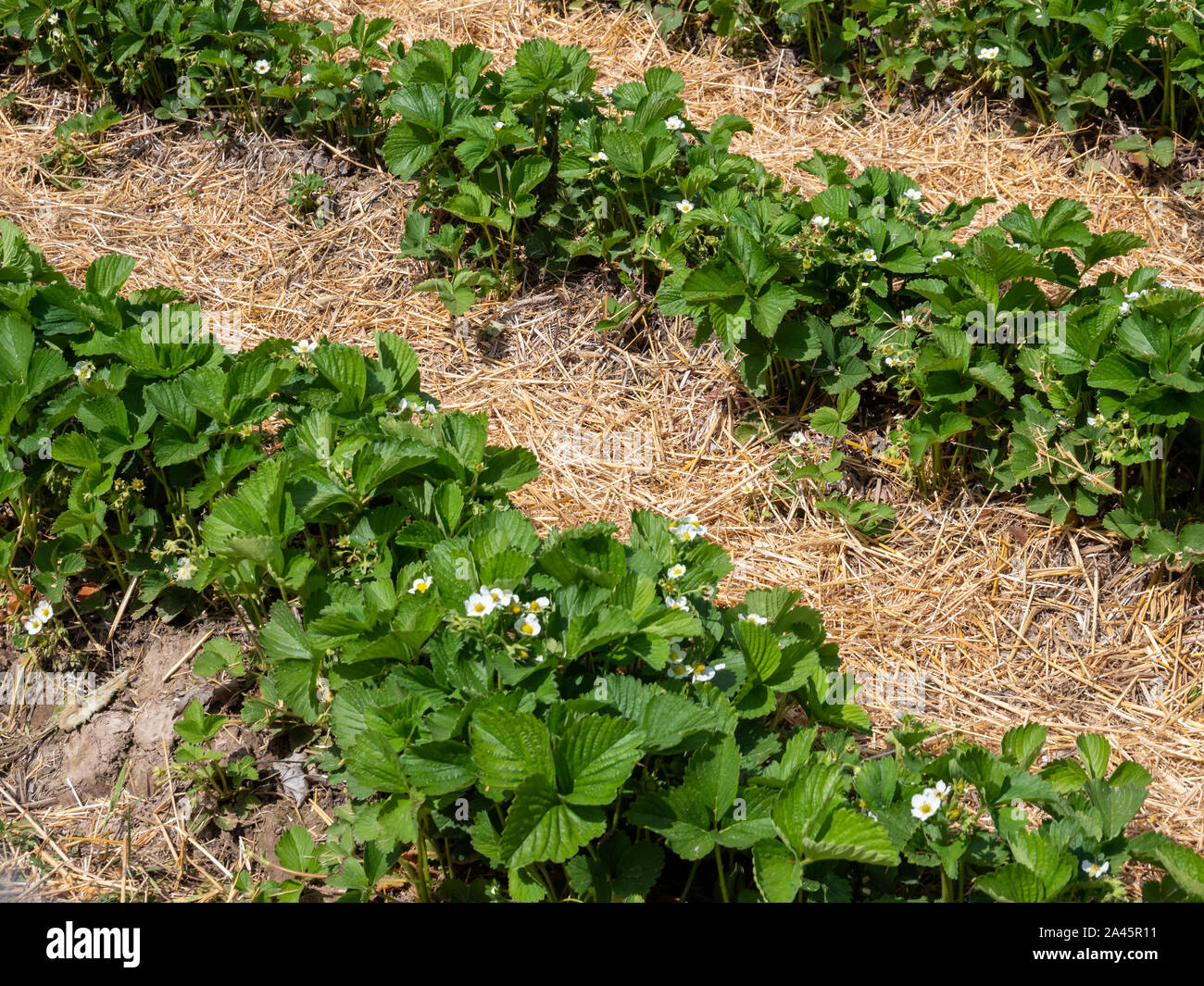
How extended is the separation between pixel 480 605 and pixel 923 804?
34.3 inches

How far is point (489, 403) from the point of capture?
3.45 metres

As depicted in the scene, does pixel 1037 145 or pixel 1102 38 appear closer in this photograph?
pixel 1102 38

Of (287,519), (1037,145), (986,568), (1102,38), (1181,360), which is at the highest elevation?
(1102,38)

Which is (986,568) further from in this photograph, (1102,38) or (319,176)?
(319,176)

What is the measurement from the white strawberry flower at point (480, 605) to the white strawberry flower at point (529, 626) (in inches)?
2.6

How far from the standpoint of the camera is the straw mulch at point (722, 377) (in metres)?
2.80

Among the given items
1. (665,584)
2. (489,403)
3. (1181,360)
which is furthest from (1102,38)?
(665,584)

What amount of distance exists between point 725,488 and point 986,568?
760 millimetres
